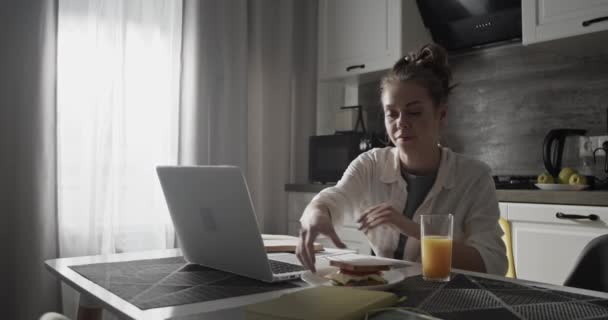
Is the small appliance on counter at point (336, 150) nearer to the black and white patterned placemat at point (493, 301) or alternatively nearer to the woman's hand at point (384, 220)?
the woman's hand at point (384, 220)

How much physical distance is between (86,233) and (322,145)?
143 centimetres

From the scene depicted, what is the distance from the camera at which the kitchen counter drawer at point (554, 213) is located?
2.00m

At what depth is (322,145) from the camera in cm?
333

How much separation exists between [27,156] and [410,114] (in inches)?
76.8

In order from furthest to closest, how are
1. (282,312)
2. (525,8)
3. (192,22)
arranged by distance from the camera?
(192,22)
(525,8)
(282,312)

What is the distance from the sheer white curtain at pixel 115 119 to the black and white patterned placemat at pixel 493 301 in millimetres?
2176

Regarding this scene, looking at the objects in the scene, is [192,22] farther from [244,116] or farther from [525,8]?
[525,8]

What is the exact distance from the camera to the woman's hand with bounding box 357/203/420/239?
42.9 inches

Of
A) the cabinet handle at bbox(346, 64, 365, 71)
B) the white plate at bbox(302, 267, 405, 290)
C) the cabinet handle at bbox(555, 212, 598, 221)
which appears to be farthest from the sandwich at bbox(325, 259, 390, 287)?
the cabinet handle at bbox(346, 64, 365, 71)

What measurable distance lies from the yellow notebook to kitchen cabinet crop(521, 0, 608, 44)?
196 cm

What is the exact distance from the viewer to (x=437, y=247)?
1.02 meters

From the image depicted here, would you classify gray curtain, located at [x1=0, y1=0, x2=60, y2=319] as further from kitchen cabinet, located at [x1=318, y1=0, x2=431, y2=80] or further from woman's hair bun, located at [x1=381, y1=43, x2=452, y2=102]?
woman's hair bun, located at [x1=381, y1=43, x2=452, y2=102]

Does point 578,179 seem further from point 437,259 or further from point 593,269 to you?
point 437,259

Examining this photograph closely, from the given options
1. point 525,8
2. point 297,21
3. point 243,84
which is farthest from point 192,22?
point 525,8
